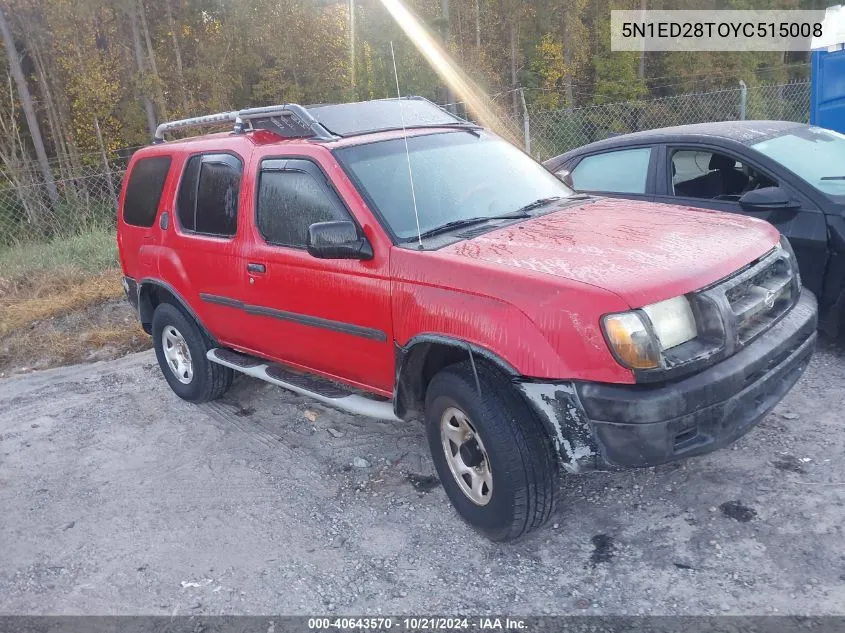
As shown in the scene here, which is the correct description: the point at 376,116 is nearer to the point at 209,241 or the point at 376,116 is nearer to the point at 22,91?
the point at 209,241

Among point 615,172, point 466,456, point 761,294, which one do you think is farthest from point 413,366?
point 615,172

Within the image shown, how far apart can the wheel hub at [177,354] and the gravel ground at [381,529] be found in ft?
2.09

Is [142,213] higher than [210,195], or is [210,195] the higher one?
[210,195]

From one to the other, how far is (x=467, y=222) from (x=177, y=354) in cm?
285

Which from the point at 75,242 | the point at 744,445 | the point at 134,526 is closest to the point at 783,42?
the point at 75,242

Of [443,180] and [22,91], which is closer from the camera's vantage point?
[443,180]

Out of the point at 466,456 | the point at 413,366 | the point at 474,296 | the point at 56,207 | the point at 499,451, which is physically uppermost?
the point at 474,296

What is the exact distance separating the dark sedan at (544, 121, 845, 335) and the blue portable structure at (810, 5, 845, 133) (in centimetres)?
325

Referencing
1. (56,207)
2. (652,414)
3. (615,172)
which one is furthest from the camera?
(56,207)

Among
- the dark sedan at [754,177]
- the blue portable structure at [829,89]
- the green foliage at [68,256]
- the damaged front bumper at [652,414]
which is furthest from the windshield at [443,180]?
the green foliage at [68,256]

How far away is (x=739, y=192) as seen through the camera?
4969 mm

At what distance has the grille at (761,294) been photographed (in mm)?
2963

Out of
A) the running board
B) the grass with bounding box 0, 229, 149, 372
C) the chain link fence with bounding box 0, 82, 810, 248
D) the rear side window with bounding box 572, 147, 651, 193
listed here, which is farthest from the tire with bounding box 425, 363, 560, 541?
the chain link fence with bounding box 0, 82, 810, 248

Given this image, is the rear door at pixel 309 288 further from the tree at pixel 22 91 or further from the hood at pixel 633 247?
the tree at pixel 22 91
